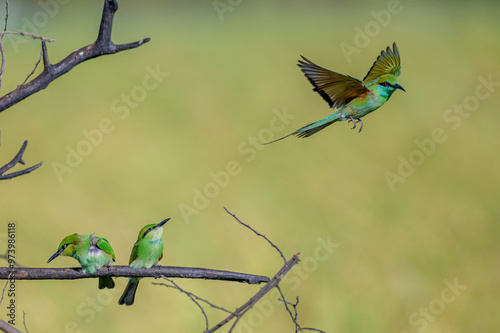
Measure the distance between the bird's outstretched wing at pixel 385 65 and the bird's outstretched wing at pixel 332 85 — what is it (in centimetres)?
11

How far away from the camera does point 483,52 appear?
455 cm

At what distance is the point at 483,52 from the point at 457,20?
2.25 ft

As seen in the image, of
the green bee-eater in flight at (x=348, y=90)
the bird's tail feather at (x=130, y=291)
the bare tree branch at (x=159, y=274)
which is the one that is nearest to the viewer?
the green bee-eater in flight at (x=348, y=90)

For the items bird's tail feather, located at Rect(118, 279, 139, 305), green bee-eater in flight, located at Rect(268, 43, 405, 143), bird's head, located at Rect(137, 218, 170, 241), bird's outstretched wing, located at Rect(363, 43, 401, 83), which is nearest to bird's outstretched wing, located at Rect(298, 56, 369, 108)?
green bee-eater in flight, located at Rect(268, 43, 405, 143)

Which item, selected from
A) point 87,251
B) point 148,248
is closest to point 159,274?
point 87,251

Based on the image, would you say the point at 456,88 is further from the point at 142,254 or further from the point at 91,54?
the point at 91,54

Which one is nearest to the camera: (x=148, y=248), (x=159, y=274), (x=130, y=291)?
(x=159, y=274)

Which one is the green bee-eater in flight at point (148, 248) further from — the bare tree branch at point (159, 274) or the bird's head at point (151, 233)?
the bare tree branch at point (159, 274)

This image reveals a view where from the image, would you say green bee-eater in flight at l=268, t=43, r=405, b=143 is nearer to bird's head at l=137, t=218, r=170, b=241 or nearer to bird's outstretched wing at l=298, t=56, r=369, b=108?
bird's outstretched wing at l=298, t=56, r=369, b=108

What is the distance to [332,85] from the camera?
1.19 m

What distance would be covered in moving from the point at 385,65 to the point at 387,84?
0.52 feet

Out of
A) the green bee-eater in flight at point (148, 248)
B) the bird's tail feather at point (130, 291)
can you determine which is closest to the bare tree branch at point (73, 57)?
the green bee-eater in flight at point (148, 248)

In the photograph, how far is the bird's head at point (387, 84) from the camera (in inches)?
44.7

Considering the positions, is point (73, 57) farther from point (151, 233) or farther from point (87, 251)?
point (151, 233)
